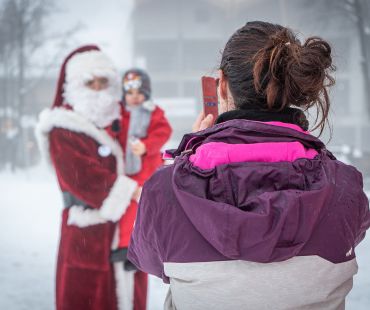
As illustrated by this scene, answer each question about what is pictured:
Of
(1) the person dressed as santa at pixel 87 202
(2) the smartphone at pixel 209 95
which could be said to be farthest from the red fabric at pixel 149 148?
(2) the smartphone at pixel 209 95

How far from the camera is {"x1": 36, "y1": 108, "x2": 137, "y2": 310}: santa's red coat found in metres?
1.97

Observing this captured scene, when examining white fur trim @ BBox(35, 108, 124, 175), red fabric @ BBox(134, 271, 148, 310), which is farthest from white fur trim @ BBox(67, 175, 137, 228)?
red fabric @ BBox(134, 271, 148, 310)

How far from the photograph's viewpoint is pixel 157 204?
781 mm

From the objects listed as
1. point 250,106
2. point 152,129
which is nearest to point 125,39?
point 152,129

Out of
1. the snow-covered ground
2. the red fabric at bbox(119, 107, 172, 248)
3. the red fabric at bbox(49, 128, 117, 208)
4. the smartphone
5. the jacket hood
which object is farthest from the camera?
the snow-covered ground

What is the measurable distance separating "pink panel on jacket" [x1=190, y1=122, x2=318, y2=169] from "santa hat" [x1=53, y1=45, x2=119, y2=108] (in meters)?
1.63

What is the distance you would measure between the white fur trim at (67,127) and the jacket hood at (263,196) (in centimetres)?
137

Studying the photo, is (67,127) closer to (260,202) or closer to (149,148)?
(149,148)

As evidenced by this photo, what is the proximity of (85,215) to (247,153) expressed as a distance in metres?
1.42

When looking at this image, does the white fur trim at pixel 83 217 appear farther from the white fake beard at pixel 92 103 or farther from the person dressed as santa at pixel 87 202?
the white fake beard at pixel 92 103

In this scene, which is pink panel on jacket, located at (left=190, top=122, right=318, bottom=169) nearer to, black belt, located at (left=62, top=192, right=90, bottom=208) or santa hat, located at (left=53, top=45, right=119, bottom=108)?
black belt, located at (left=62, top=192, right=90, bottom=208)

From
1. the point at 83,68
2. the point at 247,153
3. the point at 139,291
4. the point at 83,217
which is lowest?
the point at 139,291

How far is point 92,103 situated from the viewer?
2.19 metres

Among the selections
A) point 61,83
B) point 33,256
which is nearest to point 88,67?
point 61,83
